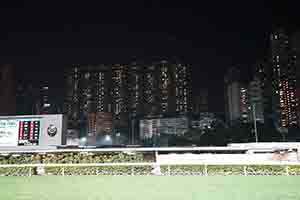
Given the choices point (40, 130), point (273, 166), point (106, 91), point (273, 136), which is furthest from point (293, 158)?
point (106, 91)

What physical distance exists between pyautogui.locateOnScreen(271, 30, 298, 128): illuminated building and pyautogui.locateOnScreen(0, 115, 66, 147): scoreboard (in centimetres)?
4638

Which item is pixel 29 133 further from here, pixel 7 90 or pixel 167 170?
pixel 7 90

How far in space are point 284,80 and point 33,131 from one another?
4955cm

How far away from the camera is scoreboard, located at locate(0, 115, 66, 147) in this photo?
9.73m

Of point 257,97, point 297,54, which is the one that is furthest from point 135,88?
point 297,54

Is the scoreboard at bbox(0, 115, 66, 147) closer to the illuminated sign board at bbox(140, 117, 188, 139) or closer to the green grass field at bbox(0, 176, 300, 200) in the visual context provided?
the green grass field at bbox(0, 176, 300, 200)

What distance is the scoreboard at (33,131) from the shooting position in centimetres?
973

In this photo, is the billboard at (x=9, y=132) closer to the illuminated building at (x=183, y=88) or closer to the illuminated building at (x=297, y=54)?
the illuminated building at (x=297, y=54)

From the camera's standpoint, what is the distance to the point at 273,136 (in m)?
37.3

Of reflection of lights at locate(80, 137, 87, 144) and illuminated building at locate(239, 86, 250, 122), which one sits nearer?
illuminated building at locate(239, 86, 250, 122)

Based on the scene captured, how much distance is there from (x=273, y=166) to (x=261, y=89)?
50.8 meters

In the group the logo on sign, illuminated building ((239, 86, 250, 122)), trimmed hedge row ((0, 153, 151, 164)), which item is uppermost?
illuminated building ((239, 86, 250, 122))

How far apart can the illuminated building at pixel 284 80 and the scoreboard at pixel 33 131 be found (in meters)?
46.4

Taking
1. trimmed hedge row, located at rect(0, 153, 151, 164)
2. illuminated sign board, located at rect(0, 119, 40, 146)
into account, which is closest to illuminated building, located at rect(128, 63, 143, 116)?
illuminated sign board, located at rect(0, 119, 40, 146)
